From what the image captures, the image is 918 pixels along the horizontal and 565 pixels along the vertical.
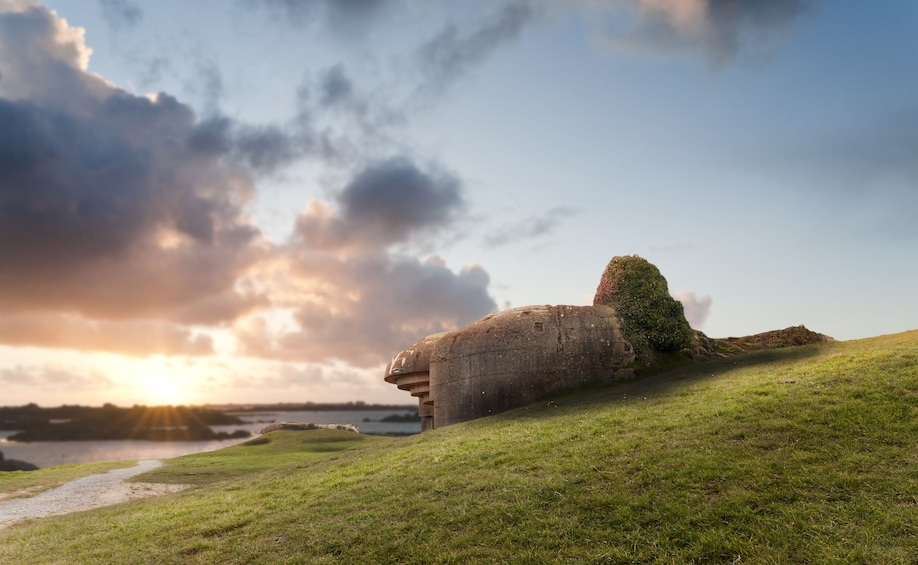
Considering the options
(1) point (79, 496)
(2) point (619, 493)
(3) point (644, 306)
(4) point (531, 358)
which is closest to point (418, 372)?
(4) point (531, 358)

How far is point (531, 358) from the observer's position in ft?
57.6

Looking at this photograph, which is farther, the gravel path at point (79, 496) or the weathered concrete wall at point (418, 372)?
the weathered concrete wall at point (418, 372)

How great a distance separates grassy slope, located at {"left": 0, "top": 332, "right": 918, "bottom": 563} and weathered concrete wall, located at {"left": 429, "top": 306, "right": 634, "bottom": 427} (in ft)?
9.82

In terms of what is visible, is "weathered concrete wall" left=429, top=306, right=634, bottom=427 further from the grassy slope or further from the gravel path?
the gravel path

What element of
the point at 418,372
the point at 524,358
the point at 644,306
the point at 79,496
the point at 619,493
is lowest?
the point at 79,496

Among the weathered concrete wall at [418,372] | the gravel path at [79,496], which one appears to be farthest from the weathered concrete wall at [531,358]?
the gravel path at [79,496]

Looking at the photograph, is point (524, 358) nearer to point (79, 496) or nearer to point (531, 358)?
point (531, 358)

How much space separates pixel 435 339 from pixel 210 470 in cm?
1110

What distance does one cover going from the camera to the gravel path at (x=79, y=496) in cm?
1600

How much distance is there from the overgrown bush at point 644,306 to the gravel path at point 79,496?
50.9 feet

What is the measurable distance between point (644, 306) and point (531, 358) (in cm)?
396

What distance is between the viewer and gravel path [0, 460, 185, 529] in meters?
16.0

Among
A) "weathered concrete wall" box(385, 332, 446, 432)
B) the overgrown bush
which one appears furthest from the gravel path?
the overgrown bush

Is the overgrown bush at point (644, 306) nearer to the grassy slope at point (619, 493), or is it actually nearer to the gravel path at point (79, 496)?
the grassy slope at point (619, 493)
